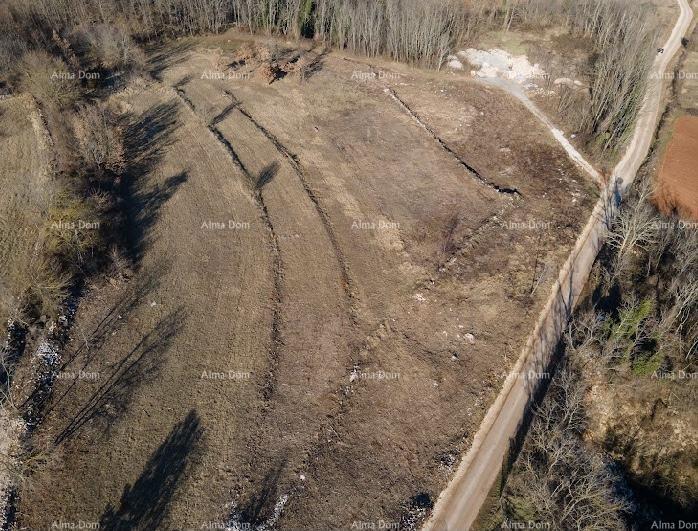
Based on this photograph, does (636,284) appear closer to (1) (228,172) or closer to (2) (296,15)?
(1) (228,172)

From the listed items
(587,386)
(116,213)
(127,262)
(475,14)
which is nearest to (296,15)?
(475,14)

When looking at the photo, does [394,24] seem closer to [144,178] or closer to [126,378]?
[144,178]

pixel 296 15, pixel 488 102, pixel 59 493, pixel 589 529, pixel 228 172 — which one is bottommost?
pixel 59 493

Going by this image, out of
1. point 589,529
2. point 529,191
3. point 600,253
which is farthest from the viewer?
point 529,191

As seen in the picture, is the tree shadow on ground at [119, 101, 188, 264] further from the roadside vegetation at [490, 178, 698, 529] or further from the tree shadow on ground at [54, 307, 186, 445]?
the roadside vegetation at [490, 178, 698, 529]

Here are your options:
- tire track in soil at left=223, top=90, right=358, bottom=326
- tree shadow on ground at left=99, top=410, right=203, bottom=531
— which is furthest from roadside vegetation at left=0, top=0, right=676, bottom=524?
tire track in soil at left=223, top=90, right=358, bottom=326

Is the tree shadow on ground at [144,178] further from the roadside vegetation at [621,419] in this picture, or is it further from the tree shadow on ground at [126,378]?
the roadside vegetation at [621,419]

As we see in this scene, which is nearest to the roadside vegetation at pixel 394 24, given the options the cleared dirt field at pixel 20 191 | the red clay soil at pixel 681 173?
the red clay soil at pixel 681 173

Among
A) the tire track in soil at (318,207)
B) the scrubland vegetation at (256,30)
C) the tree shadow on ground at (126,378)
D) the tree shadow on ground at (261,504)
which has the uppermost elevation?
the scrubland vegetation at (256,30)
